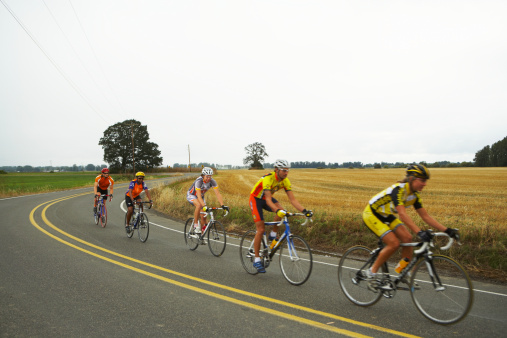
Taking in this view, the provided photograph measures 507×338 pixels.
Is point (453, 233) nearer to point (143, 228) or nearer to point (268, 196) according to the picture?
point (268, 196)

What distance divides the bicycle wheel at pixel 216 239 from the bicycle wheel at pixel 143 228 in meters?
2.31

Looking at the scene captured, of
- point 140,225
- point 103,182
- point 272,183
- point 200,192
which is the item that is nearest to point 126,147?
point 103,182

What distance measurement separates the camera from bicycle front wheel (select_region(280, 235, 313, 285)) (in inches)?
218

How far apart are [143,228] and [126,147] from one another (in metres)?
68.6

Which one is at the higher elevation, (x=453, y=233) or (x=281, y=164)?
(x=281, y=164)

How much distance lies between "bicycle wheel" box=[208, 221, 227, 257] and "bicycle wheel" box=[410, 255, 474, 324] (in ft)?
14.6

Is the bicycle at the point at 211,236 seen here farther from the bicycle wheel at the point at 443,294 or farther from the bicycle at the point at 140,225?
the bicycle wheel at the point at 443,294

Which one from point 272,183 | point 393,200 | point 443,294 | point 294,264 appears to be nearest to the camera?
point 443,294

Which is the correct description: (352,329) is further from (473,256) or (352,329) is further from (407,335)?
(473,256)

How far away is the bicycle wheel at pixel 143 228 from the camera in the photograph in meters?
9.24

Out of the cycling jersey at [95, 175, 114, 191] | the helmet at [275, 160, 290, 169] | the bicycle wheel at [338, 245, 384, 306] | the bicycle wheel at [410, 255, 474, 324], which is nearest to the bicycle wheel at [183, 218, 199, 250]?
the helmet at [275, 160, 290, 169]

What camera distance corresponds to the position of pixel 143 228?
9.43 meters

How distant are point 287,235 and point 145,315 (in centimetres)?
269

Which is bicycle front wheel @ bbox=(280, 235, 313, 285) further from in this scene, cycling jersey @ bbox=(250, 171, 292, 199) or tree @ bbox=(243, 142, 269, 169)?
tree @ bbox=(243, 142, 269, 169)
